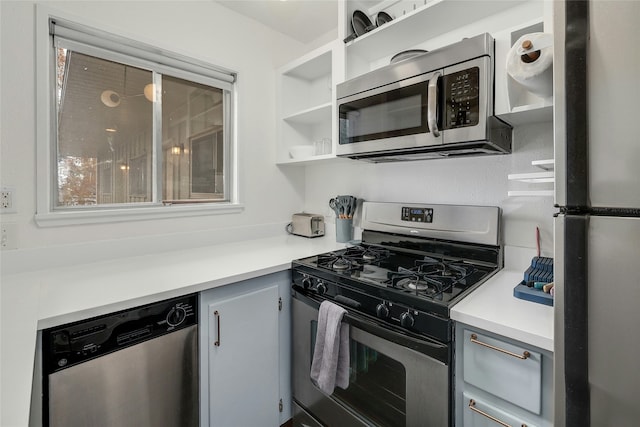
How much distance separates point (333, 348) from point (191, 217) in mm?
1242

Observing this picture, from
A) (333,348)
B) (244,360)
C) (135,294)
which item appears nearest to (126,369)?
(135,294)

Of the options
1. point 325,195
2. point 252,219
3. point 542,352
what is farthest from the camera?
point 325,195

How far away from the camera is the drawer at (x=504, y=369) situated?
34.1 inches

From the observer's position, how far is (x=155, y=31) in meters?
1.76

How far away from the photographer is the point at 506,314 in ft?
3.18

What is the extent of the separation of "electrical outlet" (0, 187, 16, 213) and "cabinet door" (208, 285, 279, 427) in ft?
3.30

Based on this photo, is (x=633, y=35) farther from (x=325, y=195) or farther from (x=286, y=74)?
(x=286, y=74)

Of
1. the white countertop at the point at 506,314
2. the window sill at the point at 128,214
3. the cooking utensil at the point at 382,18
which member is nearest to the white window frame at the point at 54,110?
the window sill at the point at 128,214

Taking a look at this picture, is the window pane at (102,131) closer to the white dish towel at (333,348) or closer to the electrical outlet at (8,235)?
the electrical outlet at (8,235)

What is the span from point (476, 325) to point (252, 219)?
5.51ft

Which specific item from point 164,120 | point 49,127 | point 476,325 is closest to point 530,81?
point 476,325

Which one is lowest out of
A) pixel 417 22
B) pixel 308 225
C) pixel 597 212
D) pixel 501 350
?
pixel 501 350

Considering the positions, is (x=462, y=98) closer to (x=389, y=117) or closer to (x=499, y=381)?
(x=389, y=117)

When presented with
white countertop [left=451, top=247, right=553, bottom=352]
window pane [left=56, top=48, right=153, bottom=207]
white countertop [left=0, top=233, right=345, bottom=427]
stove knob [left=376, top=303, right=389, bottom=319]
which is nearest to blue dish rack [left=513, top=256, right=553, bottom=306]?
white countertop [left=451, top=247, right=553, bottom=352]
